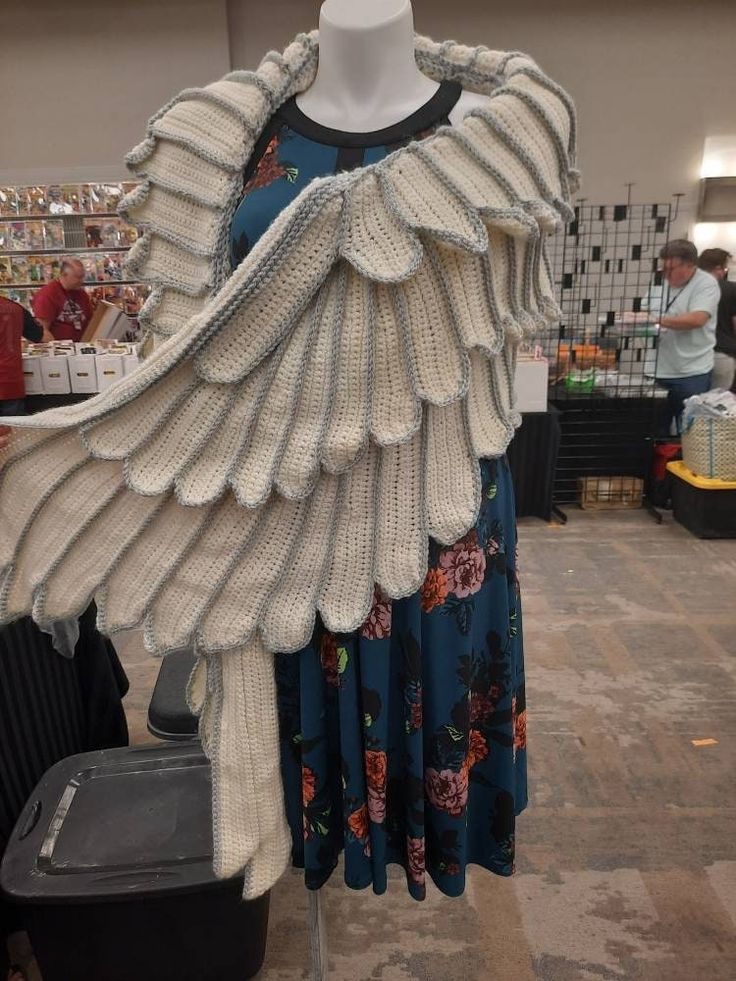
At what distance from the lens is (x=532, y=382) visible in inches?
133

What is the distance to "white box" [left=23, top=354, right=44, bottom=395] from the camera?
3.53 m

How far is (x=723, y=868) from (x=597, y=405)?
2568 mm

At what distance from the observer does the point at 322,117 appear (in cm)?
85

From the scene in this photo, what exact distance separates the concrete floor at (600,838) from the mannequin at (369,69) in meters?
1.43

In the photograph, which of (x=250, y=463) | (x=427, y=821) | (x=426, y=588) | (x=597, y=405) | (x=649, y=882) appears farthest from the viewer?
(x=597, y=405)

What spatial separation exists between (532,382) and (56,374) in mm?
2328

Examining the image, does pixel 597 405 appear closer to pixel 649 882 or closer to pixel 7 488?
pixel 649 882

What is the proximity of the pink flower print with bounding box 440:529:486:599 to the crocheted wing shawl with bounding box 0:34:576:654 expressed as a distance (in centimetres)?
6

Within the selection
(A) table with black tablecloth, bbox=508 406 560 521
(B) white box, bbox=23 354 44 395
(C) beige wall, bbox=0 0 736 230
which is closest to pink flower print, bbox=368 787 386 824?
(A) table with black tablecloth, bbox=508 406 560 521

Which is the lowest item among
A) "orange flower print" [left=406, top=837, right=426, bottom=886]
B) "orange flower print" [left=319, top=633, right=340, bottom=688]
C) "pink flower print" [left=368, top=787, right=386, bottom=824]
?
"orange flower print" [left=406, top=837, right=426, bottom=886]

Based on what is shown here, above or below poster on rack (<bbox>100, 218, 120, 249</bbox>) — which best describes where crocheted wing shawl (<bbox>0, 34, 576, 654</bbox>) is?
below

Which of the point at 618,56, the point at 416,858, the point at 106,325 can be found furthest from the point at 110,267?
the point at 416,858

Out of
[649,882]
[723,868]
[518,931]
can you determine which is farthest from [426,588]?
[723,868]

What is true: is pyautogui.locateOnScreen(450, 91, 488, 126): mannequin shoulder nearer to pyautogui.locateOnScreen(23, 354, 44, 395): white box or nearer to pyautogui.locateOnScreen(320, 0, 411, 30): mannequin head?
pyautogui.locateOnScreen(320, 0, 411, 30): mannequin head
